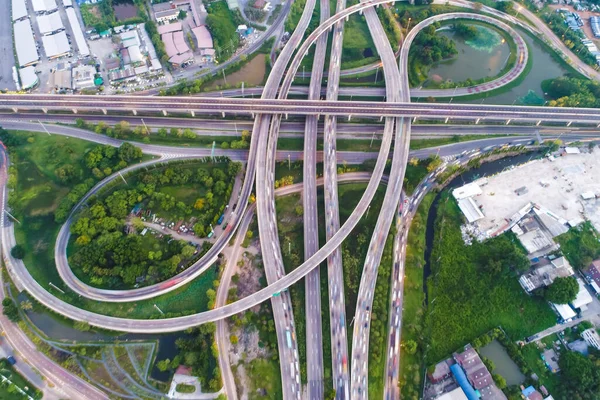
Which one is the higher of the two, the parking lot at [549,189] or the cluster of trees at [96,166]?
the cluster of trees at [96,166]

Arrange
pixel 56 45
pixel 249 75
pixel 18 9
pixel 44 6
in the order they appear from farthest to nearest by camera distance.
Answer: pixel 44 6 < pixel 18 9 < pixel 56 45 < pixel 249 75

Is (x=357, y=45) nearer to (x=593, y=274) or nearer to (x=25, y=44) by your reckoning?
(x=593, y=274)

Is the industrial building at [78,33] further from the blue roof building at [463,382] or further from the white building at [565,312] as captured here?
the white building at [565,312]

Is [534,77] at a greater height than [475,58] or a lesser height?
lesser

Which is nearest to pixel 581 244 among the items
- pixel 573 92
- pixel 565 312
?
pixel 565 312

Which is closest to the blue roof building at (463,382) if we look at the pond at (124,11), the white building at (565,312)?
the white building at (565,312)

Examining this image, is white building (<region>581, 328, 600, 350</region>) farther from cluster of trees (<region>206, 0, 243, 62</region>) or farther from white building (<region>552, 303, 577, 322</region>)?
cluster of trees (<region>206, 0, 243, 62</region>)

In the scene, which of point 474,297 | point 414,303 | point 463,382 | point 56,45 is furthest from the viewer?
point 56,45

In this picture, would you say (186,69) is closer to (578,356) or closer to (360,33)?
(360,33)
